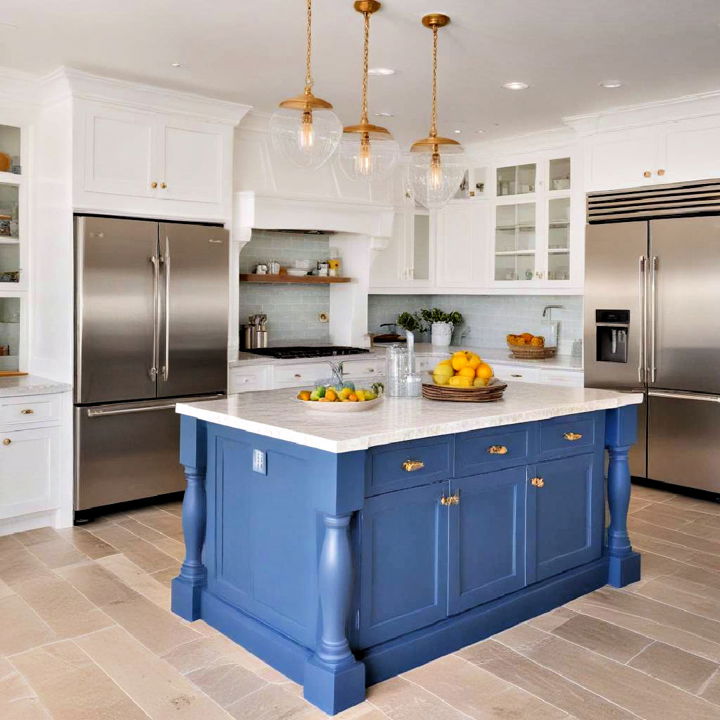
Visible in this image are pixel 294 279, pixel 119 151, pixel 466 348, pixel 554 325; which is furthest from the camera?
pixel 466 348

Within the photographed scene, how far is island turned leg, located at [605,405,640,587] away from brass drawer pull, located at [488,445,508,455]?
2.68ft

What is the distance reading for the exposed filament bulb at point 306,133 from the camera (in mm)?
3151

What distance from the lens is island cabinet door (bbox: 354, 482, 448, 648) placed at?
9.33 feet

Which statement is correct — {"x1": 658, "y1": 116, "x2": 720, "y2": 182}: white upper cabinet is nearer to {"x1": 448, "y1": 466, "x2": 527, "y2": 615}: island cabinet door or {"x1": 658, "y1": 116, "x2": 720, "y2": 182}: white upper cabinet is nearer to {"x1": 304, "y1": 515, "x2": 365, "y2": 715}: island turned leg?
{"x1": 448, "y1": 466, "x2": 527, "y2": 615}: island cabinet door

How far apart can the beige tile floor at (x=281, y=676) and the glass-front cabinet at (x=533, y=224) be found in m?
2.82

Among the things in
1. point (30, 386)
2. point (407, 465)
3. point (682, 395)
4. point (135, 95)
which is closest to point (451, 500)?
point (407, 465)

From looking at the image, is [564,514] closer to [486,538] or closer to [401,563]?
[486,538]

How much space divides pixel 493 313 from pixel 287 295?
1.98 meters

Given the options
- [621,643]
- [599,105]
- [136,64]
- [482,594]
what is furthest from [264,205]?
[621,643]

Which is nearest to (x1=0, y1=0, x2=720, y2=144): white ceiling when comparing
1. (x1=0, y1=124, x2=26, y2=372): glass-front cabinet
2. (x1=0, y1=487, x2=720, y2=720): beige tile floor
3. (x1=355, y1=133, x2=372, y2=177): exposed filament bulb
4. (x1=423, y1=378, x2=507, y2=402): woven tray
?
(x1=0, y1=124, x2=26, y2=372): glass-front cabinet

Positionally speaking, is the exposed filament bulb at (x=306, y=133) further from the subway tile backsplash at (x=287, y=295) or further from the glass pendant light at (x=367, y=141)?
the subway tile backsplash at (x=287, y=295)

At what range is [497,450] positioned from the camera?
3279 mm

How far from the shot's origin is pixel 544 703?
272 cm

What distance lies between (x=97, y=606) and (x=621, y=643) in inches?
89.9
